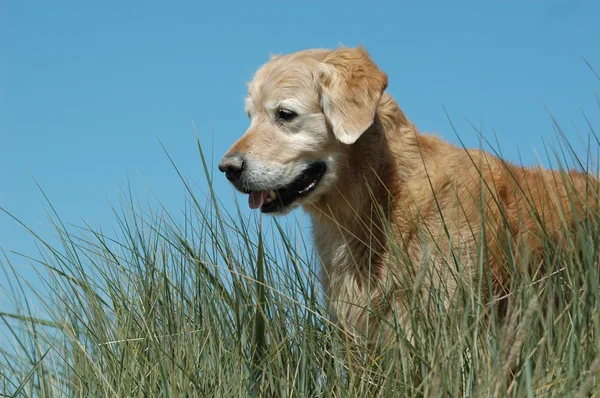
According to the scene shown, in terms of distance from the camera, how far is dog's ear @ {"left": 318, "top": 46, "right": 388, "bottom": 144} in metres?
4.19

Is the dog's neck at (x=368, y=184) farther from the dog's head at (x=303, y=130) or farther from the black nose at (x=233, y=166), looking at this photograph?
the black nose at (x=233, y=166)

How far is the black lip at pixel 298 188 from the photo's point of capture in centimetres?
432

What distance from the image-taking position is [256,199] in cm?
442

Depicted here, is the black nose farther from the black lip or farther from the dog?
the black lip

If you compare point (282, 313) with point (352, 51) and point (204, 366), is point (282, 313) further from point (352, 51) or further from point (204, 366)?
point (352, 51)

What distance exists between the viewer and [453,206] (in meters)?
4.07

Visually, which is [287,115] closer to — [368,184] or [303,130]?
[303,130]

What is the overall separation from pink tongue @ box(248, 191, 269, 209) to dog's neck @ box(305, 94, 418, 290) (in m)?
0.33

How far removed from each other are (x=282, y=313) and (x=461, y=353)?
105cm

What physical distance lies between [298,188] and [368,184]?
407 mm

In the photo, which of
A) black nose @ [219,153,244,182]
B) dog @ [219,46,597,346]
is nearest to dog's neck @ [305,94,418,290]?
dog @ [219,46,597,346]

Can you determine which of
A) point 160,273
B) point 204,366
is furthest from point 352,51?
point 204,366

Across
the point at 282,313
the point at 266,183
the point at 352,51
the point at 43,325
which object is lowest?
the point at 43,325

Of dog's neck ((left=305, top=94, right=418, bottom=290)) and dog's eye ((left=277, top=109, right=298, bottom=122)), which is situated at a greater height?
dog's eye ((left=277, top=109, right=298, bottom=122))
